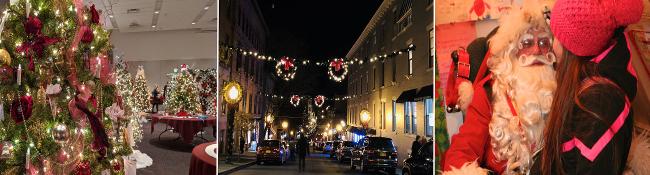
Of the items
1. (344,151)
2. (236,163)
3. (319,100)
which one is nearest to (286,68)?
(319,100)

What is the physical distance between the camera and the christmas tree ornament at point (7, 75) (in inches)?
122

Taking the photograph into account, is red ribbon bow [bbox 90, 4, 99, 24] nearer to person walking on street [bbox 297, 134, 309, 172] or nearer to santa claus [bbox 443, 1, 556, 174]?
person walking on street [bbox 297, 134, 309, 172]

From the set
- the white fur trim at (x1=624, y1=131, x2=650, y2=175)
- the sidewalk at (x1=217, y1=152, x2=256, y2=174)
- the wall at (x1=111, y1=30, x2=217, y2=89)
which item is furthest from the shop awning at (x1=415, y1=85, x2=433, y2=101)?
the wall at (x1=111, y1=30, x2=217, y2=89)

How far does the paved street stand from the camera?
10.5ft

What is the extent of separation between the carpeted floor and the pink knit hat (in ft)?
11.5

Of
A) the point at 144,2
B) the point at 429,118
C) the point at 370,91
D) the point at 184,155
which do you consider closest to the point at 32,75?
the point at 144,2

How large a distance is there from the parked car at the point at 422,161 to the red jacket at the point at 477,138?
0.53 ft

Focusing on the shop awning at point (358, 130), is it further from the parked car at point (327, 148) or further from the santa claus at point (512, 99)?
the santa claus at point (512, 99)

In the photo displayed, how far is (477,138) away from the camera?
2.78m

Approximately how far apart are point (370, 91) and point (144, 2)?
2635mm

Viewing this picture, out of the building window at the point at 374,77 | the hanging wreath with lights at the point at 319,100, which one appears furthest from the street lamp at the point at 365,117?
the hanging wreath with lights at the point at 319,100

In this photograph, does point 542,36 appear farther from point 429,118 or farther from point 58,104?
point 58,104

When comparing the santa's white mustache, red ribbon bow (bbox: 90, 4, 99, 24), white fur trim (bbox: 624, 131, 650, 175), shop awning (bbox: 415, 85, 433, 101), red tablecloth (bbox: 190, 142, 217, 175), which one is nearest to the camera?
white fur trim (bbox: 624, 131, 650, 175)

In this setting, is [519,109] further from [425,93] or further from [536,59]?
[425,93]
